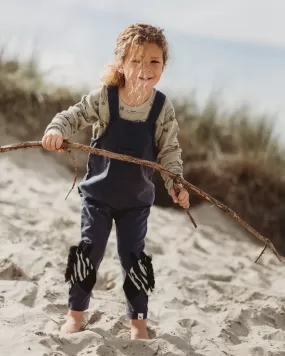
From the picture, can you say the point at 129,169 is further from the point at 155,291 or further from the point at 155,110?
the point at 155,291

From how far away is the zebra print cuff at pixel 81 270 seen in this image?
246 cm

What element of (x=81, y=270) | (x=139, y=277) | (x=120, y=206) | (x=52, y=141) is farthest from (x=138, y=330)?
(x=52, y=141)

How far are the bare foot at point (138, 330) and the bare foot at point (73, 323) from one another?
0.22 meters

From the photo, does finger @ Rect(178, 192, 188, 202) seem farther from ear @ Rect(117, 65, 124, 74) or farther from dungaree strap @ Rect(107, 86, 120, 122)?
ear @ Rect(117, 65, 124, 74)

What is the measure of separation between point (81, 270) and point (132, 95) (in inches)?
29.8

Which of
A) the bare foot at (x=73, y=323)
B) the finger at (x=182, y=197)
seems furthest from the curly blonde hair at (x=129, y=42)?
the bare foot at (x=73, y=323)

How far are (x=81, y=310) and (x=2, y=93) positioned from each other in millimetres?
3466

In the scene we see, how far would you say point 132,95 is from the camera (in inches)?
94.3

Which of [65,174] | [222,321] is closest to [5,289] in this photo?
[222,321]

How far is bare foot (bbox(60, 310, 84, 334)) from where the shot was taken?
8.20 feet

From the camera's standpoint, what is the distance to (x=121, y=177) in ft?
7.93

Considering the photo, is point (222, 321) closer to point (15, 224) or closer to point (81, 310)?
point (81, 310)

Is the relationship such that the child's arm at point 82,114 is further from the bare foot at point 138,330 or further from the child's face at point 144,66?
the bare foot at point 138,330

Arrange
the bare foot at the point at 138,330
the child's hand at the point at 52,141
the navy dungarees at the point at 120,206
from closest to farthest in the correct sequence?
the child's hand at the point at 52,141 → the navy dungarees at the point at 120,206 → the bare foot at the point at 138,330
